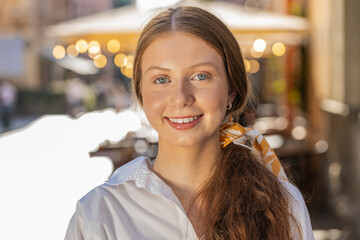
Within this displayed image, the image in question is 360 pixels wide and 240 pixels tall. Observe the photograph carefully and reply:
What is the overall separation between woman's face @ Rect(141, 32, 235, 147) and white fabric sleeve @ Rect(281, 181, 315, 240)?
320mm

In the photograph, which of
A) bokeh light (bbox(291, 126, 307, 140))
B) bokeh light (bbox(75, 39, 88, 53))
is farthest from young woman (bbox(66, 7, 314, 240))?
bokeh light (bbox(291, 126, 307, 140))

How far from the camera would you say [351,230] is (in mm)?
5832

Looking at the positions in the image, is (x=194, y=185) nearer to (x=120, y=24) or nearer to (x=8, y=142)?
(x=8, y=142)

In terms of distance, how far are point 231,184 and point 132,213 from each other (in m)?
0.34

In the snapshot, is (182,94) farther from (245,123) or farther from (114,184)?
(245,123)

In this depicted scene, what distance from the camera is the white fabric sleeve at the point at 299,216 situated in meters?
1.62

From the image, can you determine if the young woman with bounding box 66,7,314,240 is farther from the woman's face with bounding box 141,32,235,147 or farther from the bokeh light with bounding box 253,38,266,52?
the bokeh light with bounding box 253,38,266,52

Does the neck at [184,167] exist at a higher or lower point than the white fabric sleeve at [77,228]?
higher

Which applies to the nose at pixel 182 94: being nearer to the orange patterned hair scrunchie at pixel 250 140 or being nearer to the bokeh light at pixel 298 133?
the orange patterned hair scrunchie at pixel 250 140

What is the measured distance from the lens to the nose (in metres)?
1.56

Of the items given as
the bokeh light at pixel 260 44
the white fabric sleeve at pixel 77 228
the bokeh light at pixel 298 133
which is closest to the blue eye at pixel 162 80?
the white fabric sleeve at pixel 77 228

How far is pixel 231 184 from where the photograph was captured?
1.72 meters

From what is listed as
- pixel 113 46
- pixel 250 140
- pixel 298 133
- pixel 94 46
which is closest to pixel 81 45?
pixel 94 46

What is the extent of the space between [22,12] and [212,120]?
33067 millimetres
